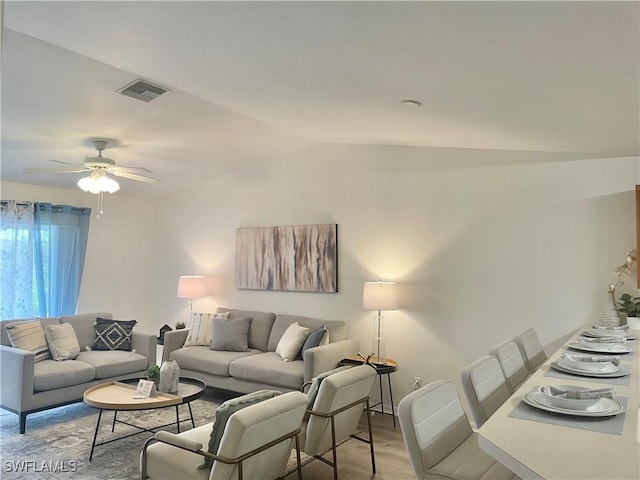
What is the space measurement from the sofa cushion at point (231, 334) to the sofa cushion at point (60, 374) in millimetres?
1313

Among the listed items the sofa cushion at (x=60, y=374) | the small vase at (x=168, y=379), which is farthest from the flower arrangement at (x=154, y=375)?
the sofa cushion at (x=60, y=374)

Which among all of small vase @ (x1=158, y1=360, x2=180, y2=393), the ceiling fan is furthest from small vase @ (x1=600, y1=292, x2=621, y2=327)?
the ceiling fan

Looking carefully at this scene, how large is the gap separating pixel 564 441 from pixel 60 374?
438 cm

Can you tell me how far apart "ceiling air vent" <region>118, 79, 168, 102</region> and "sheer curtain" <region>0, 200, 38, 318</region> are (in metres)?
2.96

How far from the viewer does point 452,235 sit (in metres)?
4.55

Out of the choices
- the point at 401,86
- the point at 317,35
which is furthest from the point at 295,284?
the point at 317,35

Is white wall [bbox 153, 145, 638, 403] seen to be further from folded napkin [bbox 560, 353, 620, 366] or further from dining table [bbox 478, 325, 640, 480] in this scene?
dining table [bbox 478, 325, 640, 480]

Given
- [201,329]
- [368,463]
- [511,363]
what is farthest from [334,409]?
[201,329]

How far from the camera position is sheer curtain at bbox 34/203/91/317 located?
5.84m

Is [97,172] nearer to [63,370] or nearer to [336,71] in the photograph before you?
[63,370]

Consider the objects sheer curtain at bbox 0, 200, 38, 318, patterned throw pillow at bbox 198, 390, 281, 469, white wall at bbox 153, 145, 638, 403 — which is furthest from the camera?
sheer curtain at bbox 0, 200, 38, 318

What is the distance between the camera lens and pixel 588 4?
1.40m

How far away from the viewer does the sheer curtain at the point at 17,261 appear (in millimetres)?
5543

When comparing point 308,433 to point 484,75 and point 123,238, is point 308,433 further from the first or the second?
point 123,238
